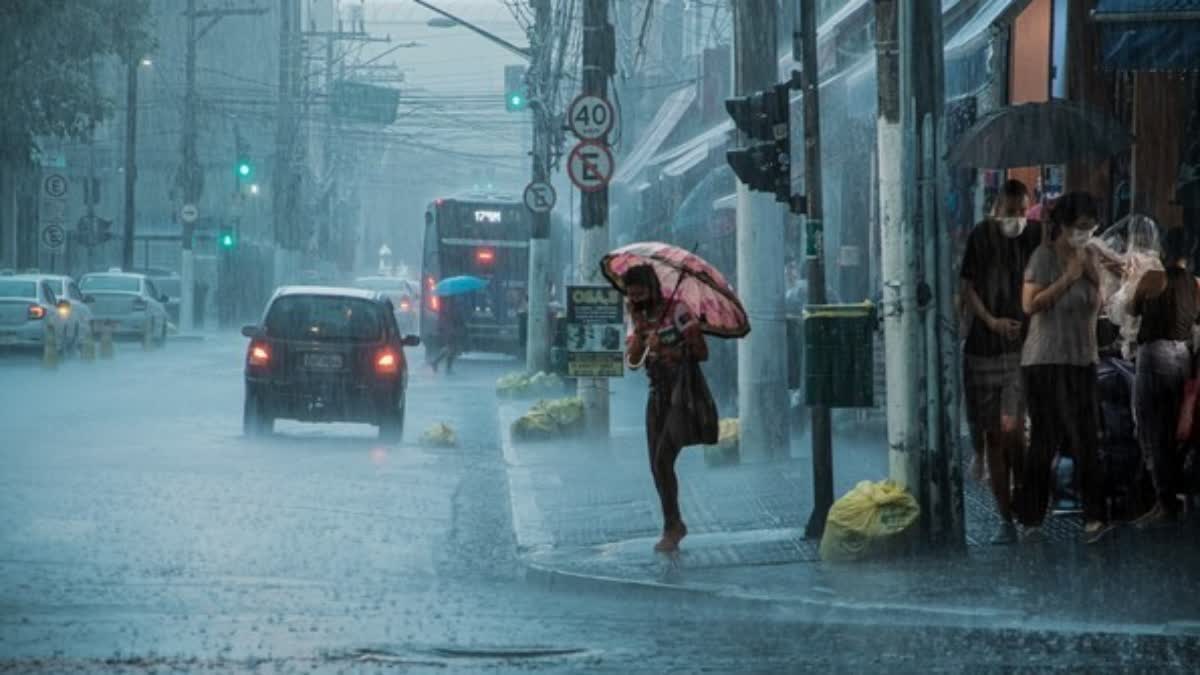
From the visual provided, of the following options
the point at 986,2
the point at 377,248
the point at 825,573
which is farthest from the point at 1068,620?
the point at 377,248

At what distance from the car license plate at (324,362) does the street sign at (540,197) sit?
9.08 metres

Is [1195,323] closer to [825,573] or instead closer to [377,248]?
[825,573]

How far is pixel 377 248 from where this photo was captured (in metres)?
188

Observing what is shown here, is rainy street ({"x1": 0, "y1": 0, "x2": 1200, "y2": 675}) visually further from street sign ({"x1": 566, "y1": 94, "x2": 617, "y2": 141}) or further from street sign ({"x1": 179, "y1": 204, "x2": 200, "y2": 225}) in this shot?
street sign ({"x1": 179, "y1": 204, "x2": 200, "y2": 225})

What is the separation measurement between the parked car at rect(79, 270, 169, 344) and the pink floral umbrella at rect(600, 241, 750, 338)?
138ft

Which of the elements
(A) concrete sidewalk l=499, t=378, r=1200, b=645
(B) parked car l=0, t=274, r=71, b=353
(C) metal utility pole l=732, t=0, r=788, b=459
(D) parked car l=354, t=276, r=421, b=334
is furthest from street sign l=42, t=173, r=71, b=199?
(A) concrete sidewalk l=499, t=378, r=1200, b=645

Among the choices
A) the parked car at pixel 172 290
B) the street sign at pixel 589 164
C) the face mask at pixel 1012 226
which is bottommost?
the face mask at pixel 1012 226

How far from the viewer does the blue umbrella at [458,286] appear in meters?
49.2

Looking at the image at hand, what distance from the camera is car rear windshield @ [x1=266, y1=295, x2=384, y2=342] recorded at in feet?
84.6

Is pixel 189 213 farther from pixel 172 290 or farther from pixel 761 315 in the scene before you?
pixel 761 315

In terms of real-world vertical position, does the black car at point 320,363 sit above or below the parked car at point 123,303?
below

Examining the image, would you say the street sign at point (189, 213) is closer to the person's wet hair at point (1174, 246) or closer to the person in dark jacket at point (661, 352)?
the person in dark jacket at point (661, 352)

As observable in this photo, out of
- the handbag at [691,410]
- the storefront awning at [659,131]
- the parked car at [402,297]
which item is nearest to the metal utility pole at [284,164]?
the parked car at [402,297]

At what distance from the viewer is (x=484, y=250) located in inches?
2223
